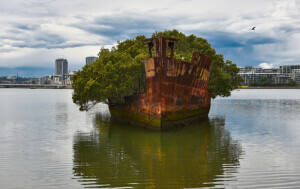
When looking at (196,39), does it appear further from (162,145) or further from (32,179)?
(32,179)

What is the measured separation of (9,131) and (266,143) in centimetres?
2026

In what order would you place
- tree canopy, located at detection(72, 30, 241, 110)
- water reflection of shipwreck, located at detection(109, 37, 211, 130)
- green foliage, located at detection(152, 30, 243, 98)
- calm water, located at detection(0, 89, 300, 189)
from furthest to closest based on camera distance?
green foliage, located at detection(152, 30, 243, 98) < tree canopy, located at detection(72, 30, 241, 110) < water reflection of shipwreck, located at detection(109, 37, 211, 130) < calm water, located at detection(0, 89, 300, 189)

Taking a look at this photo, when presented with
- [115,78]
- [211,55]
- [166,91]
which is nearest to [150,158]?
[166,91]

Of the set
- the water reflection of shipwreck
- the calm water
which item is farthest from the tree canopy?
the calm water

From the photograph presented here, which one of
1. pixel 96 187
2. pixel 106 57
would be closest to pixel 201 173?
pixel 96 187

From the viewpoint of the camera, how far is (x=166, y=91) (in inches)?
818

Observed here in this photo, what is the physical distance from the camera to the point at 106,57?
89.0 ft

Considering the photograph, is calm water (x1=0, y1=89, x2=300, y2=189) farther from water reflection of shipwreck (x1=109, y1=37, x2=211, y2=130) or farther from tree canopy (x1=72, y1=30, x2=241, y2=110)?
tree canopy (x1=72, y1=30, x2=241, y2=110)

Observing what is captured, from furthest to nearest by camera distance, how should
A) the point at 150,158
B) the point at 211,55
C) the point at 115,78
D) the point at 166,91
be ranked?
the point at 211,55, the point at 115,78, the point at 166,91, the point at 150,158

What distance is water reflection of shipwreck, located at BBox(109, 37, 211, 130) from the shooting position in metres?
20.6

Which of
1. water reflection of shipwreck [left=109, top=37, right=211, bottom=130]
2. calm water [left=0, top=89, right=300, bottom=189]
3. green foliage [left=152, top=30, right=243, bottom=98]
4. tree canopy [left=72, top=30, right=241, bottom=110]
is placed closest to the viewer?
calm water [left=0, top=89, right=300, bottom=189]

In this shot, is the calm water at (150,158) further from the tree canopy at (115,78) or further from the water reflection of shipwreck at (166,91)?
the tree canopy at (115,78)

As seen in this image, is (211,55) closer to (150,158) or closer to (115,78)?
(115,78)

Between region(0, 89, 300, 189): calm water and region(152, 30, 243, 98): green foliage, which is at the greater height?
region(152, 30, 243, 98): green foliage
